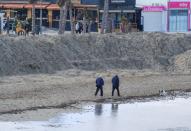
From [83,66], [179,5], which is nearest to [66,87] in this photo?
[83,66]

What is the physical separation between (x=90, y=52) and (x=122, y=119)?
26.8 m

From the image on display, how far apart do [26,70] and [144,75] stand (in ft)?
33.5

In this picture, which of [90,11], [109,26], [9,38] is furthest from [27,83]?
[90,11]

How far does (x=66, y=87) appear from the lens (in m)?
52.1

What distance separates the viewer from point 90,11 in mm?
84625

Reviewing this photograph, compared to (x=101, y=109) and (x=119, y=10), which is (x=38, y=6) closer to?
(x=119, y=10)

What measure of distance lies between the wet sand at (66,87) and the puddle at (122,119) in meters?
1.81

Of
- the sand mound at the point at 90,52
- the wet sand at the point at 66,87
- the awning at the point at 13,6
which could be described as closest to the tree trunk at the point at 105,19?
the sand mound at the point at 90,52

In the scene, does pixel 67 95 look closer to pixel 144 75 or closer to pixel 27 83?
pixel 27 83

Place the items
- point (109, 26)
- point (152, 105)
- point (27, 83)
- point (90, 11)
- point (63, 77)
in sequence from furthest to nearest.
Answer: point (90, 11) < point (109, 26) < point (63, 77) < point (27, 83) < point (152, 105)

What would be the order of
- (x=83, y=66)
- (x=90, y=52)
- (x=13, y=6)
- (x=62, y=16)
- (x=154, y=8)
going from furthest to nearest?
(x=13, y=6)
(x=154, y=8)
(x=62, y=16)
(x=90, y=52)
(x=83, y=66)

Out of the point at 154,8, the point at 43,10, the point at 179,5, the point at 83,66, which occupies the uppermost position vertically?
the point at 179,5

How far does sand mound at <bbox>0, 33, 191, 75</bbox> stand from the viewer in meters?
59.5

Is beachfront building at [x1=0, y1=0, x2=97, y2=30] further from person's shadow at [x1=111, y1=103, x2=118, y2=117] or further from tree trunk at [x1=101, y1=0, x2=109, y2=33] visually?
person's shadow at [x1=111, y1=103, x2=118, y2=117]
